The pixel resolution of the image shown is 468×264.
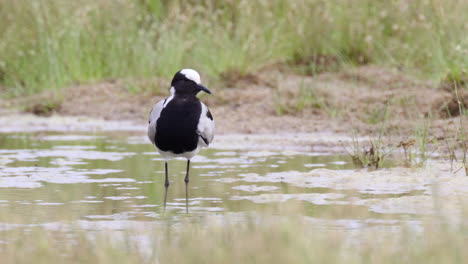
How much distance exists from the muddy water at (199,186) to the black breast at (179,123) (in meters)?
0.43

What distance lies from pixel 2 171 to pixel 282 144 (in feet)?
10.3

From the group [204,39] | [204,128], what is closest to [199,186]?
[204,128]

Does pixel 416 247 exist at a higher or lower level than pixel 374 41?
lower

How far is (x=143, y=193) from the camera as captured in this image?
7.20 m

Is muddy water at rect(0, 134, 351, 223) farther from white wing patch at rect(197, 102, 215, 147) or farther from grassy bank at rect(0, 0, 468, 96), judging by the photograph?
grassy bank at rect(0, 0, 468, 96)

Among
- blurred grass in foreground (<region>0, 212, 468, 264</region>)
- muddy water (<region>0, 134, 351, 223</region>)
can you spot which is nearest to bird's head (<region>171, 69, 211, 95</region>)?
muddy water (<region>0, 134, 351, 223</region>)

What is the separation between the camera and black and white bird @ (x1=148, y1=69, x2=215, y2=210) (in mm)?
6852

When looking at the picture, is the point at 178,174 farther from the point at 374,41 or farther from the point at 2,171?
the point at 374,41

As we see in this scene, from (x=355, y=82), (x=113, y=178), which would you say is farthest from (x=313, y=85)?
(x=113, y=178)

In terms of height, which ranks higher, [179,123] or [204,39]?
[204,39]

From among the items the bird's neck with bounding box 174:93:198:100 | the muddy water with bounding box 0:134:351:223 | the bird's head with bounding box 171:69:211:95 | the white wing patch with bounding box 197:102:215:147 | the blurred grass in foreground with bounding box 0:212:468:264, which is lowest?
the muddy water with bounding box 0:134:351:223

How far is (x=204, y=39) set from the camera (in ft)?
47.3

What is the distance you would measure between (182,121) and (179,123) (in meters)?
0.03

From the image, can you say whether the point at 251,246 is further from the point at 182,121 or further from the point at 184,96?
the point at 184,96
